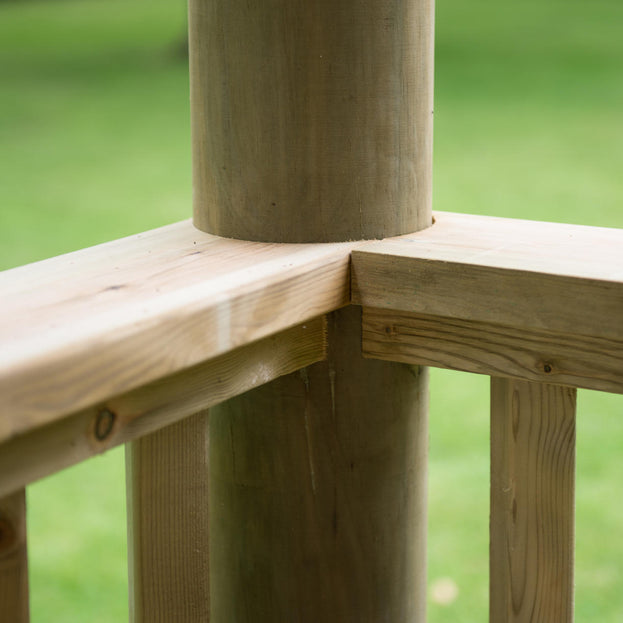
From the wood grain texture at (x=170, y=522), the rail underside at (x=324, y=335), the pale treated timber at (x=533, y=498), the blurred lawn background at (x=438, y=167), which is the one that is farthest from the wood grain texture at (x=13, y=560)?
the blurred lawn background at (x=438, y=167)

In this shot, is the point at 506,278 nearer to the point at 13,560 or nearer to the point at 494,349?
the point at 494,349

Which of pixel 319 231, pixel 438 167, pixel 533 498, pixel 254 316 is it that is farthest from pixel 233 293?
pixel 438 167

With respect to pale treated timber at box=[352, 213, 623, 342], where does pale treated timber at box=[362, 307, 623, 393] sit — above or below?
below

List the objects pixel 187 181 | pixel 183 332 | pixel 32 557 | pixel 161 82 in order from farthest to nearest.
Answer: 1. pixel 161 82
2. pixel 187 181
3. pixel 32 557
4. pixel 183 332

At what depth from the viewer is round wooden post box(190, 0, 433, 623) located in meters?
0.88

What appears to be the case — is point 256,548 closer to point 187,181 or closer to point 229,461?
point 229,461

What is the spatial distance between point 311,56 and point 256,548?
44 cm

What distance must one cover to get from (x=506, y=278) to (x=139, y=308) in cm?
29

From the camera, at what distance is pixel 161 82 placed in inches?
341

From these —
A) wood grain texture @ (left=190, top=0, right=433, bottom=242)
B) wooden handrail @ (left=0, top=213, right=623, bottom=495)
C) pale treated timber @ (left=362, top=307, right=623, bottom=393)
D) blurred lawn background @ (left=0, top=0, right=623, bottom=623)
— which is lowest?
blurred lawn background @ (left=0, top=0, right=623, bottom=623)

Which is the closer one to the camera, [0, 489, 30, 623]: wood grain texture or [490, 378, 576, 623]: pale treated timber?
[0, 489, 30, 623]: wood grain texture

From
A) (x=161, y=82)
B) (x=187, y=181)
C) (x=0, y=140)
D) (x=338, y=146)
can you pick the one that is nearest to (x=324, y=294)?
(x=338, y=146)

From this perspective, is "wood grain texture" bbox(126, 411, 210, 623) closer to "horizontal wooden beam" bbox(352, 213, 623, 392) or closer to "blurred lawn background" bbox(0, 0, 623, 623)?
"horizontal wooden beam" bbox(352, 213, 623, 392)

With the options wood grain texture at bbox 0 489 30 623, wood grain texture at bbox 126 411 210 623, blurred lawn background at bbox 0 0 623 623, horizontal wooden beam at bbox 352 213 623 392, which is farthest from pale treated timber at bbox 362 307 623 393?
blurred lawn background at bbox 0 0 623 623
